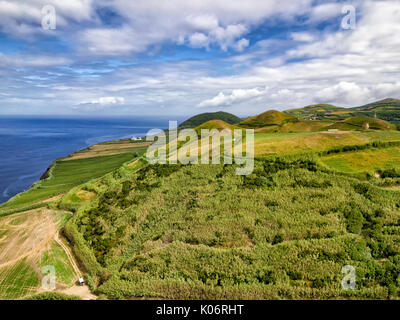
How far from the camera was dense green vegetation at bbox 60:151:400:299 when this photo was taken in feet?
46.4

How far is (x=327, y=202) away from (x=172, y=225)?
45.0ft

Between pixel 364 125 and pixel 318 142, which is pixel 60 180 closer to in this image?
pixel 318 142

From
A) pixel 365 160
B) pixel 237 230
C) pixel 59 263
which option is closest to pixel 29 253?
pixel 59 263

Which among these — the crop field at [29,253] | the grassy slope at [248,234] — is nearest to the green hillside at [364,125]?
the grassy slope at [248,234]

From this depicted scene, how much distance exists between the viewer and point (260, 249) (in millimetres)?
16625

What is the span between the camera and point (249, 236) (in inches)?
711

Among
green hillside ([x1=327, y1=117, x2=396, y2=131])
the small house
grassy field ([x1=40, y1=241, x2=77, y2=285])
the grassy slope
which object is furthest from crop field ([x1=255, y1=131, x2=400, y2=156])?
green hillside ([x1=327, y1=117, x2=396, y2=131])

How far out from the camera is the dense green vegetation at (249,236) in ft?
46.4

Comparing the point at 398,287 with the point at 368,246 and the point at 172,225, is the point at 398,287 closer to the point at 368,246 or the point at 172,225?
the point at 368,246

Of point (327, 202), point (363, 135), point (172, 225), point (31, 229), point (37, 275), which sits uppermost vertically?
point (363, 135)

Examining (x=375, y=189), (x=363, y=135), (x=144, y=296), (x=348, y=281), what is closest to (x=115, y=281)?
(x=144, y=296)

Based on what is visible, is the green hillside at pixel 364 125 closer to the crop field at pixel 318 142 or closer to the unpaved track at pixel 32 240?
the crop field at pixel 318 142

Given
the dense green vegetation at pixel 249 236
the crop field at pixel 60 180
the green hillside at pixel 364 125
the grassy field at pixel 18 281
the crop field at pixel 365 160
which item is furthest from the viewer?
the green hillside at pixel 364 125

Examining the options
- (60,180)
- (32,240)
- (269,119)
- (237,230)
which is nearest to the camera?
(237,230)
